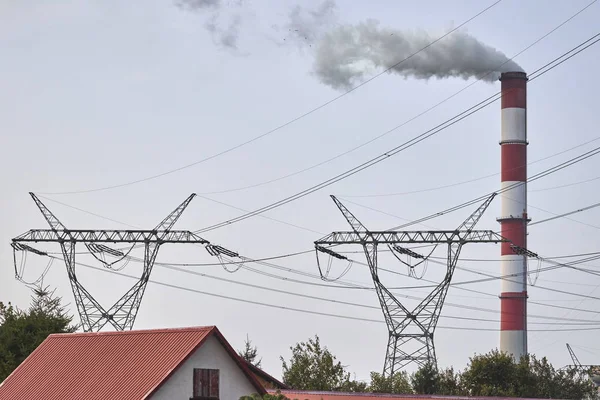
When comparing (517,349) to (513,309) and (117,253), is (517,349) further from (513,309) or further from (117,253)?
(117,253)

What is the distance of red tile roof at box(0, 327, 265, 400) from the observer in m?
46.3

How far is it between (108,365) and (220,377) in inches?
187

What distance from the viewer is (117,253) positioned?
86438 mm

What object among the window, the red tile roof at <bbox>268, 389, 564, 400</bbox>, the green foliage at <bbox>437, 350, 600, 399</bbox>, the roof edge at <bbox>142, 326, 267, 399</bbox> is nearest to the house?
the red tile roof at <bbox>268, 389, 564, 400</bbox>

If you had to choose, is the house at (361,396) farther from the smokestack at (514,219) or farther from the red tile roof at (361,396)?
the smokestack at (514,219)

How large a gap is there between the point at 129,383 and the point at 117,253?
134 feet

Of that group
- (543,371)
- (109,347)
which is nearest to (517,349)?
(543,371)

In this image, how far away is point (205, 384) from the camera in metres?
46.9

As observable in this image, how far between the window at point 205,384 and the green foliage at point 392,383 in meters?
39.2

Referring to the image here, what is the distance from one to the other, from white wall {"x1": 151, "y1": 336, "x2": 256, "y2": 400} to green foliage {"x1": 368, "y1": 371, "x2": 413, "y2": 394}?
37.9 m

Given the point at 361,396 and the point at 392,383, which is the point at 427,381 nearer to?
the point at 392,383

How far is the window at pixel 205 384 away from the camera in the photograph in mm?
46594

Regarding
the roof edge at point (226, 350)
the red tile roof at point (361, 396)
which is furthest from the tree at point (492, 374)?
the roof edge at point (226, 350)

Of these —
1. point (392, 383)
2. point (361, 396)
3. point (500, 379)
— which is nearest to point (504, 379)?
point (500, 379)
